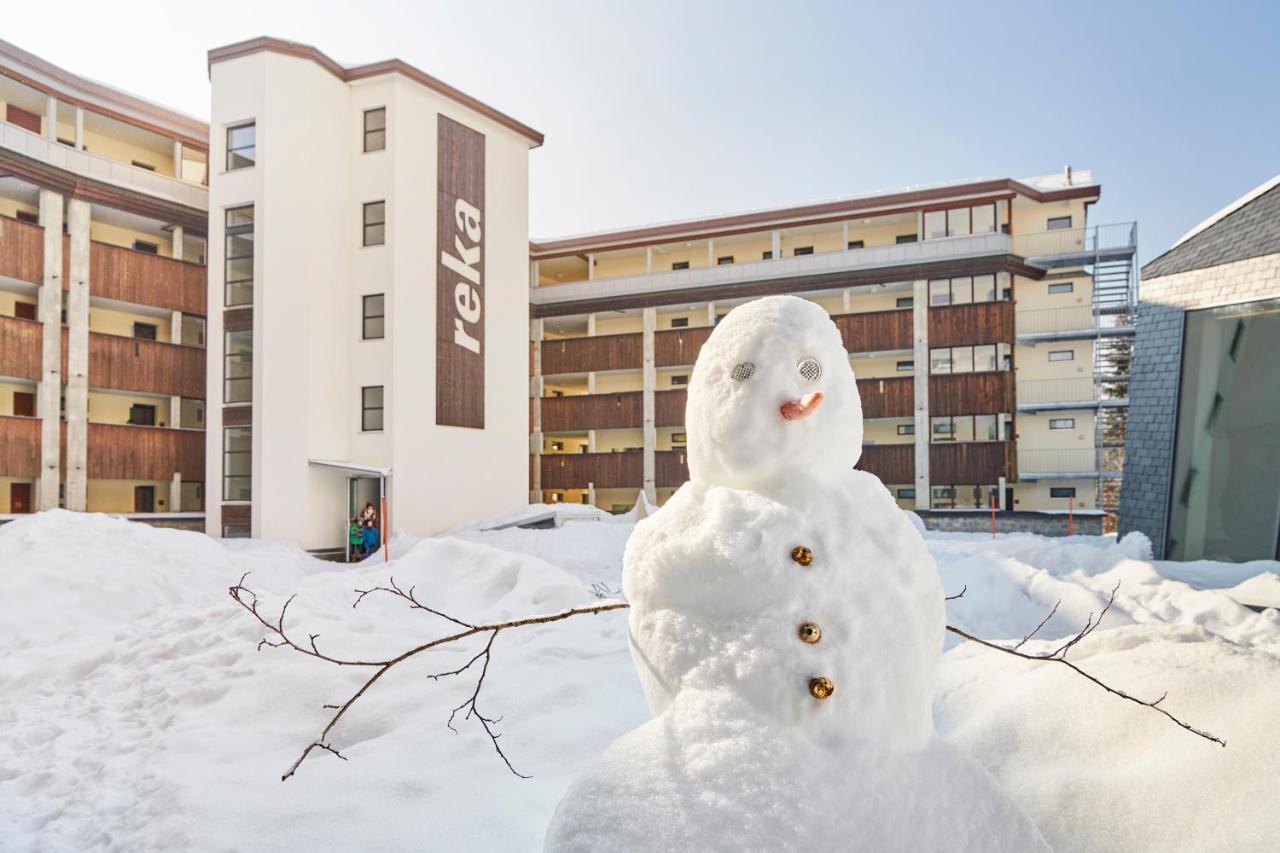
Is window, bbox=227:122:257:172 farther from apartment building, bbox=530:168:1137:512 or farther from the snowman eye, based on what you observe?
the snowman eye

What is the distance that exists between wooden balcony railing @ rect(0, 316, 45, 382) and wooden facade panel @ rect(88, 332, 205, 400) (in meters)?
1.24

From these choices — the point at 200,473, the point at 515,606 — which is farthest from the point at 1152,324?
the point at 200,473

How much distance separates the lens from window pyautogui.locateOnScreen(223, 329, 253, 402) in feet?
66.0

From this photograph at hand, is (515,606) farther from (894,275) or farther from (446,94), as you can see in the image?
(894,275)

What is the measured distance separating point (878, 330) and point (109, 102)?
80.2ft

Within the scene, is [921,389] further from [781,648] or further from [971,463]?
[781,648]

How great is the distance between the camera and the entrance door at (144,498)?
76.7 ft

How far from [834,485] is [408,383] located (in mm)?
19593

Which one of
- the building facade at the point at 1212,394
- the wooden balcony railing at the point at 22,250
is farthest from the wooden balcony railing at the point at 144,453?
the building facade at the point at 1212,394

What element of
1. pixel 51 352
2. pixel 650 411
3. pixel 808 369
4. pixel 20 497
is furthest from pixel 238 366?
pixel 808 369

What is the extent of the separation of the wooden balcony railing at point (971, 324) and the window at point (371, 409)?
58.0 ft

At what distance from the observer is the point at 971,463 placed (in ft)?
85.8

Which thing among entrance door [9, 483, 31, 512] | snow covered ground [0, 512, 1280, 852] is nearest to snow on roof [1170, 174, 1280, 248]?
snow covered ground [0, 512, 1280, 852]

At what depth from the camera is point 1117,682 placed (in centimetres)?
359
